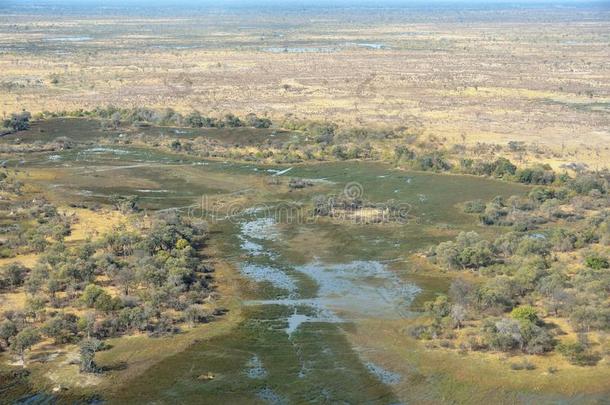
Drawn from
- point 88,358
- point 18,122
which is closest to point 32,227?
point 88,358

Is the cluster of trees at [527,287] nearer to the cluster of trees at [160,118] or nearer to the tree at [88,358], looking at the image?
the tree at [88,358]

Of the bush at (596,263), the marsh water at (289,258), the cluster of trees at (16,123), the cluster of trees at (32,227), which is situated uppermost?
the cluster of trees at (16,123)

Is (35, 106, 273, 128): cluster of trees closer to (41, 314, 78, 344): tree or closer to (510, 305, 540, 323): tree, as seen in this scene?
(41, 314, 78, 344): tree

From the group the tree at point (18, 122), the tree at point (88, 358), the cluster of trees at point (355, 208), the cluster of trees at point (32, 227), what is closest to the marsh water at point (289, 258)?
the cluster of trees at point (355, 208)

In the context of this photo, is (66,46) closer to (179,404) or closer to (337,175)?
(337,175)

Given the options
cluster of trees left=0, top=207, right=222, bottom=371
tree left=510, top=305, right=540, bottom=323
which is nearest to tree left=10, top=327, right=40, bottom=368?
cluster of trees left=0, top=207, right=222, bottom=371
